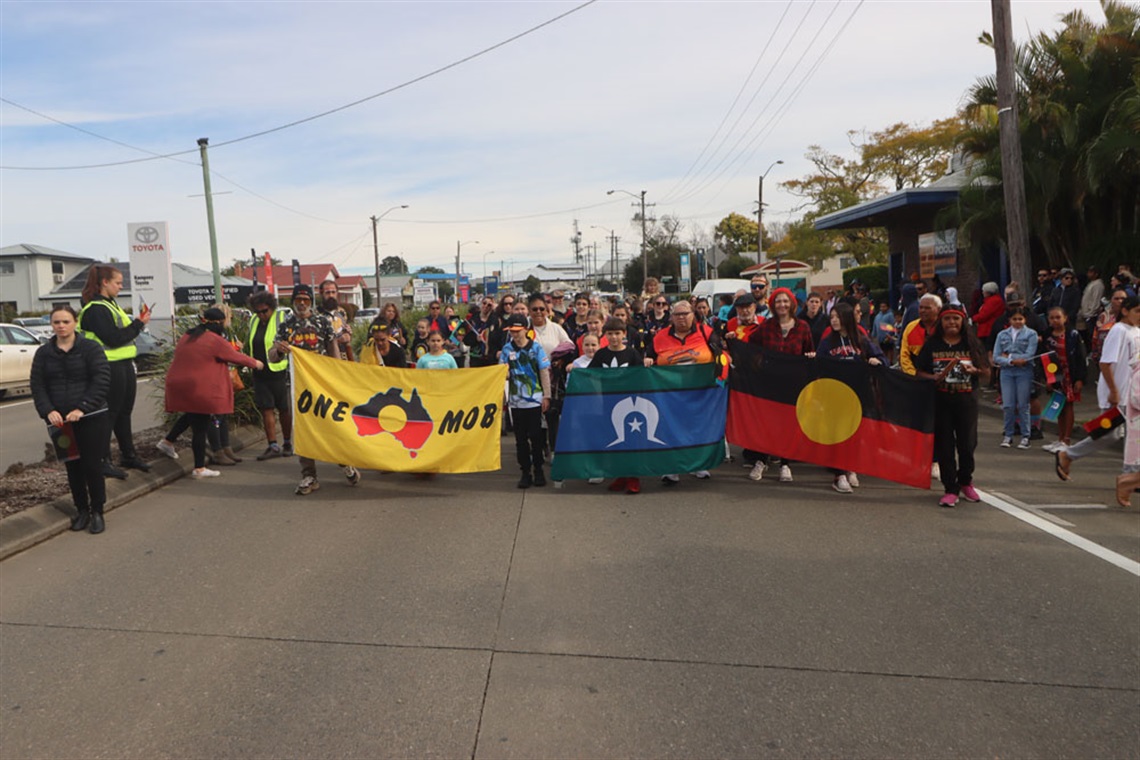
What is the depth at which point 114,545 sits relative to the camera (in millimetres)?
6703

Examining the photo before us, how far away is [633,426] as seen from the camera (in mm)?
8414

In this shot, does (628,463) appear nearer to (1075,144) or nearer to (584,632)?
(584,632)

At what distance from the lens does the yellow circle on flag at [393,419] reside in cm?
843

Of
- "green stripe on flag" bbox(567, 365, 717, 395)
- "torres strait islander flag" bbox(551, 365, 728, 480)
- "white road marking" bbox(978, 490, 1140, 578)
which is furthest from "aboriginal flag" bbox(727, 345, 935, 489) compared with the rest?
"green stripe on flag" bbox(567, 365, 717, 395)

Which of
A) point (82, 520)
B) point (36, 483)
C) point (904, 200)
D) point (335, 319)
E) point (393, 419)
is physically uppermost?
point (904, 200)

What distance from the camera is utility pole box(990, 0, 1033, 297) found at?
13.5m

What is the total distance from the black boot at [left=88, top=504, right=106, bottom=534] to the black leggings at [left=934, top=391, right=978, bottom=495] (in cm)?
687

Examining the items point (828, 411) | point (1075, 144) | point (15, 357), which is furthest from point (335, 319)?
point (1075, 144)

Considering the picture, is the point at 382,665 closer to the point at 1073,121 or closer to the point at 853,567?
the point at 853,567

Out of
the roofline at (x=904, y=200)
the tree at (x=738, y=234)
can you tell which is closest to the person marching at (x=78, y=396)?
the roofline at (x=904, y=200)

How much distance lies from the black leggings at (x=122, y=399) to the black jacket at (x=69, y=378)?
1484 millimetres

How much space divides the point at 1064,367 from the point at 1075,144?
28.1ft

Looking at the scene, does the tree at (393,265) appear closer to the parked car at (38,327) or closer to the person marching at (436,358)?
the parked car at (38,327)

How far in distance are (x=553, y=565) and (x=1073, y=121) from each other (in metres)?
14.9
